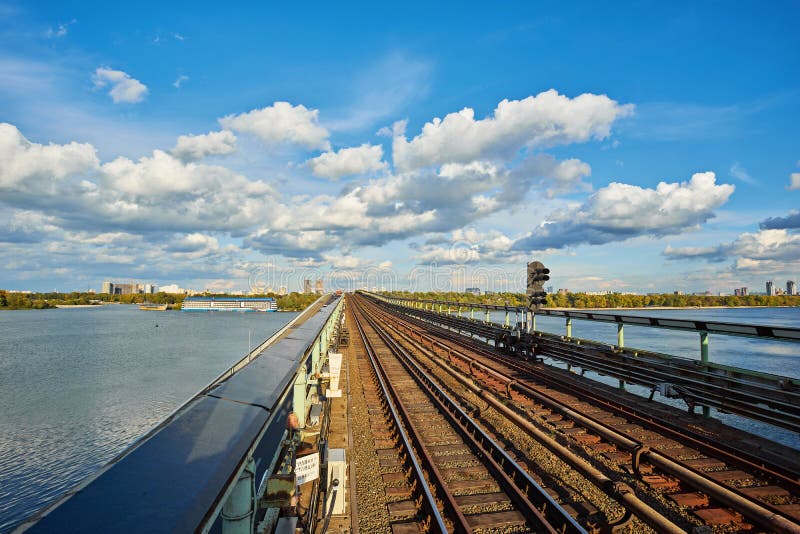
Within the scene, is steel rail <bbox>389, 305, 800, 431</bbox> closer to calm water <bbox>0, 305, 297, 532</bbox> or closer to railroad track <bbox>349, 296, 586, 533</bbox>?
railroad track <bbox>349, 296, 586, 533</bbox>

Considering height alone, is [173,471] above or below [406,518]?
above

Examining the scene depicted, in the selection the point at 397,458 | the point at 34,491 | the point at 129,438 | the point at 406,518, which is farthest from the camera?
the point at 129,438

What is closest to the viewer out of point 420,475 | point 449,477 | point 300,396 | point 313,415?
point 300,396

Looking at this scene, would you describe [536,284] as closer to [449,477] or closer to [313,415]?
[449,477]

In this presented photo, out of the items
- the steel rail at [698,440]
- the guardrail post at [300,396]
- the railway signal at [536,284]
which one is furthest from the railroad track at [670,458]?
the guardrail post at [300,396]

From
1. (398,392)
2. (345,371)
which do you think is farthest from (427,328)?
(398,392)

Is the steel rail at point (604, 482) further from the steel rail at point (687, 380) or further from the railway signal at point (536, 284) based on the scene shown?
the railway signal at point (536, 284)

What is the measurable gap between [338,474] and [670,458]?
5.76 meters

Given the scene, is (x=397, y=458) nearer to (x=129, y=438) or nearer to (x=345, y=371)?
(x=345, y=371)

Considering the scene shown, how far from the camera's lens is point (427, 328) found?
3325 cm

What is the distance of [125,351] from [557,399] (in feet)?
176

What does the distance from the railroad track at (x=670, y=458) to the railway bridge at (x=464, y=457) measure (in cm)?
3

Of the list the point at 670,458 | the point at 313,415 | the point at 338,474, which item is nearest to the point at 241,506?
the point at 338,474

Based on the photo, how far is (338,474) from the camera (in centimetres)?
569
